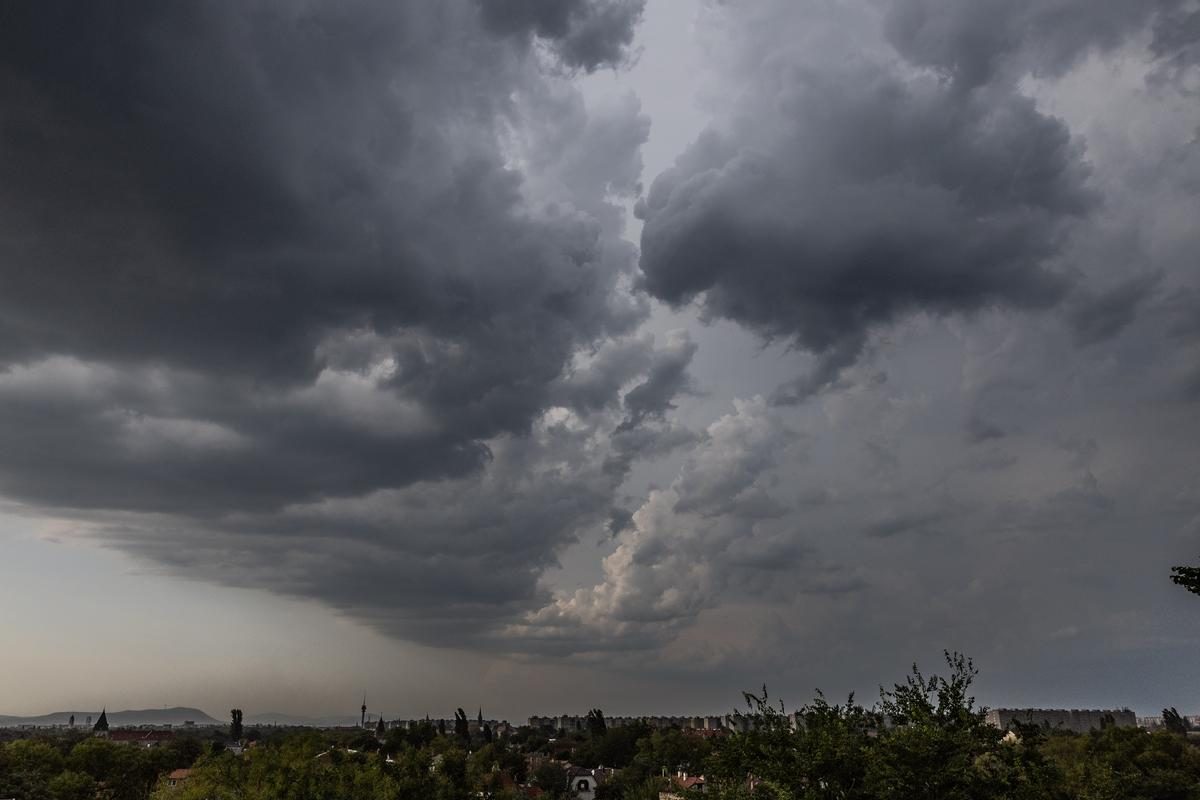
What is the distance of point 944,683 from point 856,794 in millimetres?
Result: 5672

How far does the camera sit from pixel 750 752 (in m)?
35.5

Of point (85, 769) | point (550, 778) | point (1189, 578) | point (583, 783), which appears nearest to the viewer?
point (1189, 578)

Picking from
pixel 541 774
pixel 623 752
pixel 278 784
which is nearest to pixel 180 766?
pixel 541 774

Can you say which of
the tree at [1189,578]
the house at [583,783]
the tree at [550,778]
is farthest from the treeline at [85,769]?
the tree at [1189,578]

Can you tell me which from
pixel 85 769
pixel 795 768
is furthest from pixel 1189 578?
pixel 85 769

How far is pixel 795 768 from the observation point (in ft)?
105

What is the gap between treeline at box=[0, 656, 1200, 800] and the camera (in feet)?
94.1

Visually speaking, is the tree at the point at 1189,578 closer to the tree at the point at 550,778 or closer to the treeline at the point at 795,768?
the treeline at the point at 795,768

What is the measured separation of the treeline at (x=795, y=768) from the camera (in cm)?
2869

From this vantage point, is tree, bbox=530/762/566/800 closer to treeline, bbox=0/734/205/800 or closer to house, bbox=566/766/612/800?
house, bbox=566/766/612/800

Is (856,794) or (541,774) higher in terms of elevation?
(856,794)

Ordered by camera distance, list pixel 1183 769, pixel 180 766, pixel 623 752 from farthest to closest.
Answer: pixel 623 752, pixel 180 766, pixel 1183 769

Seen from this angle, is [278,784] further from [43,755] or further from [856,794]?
[43,755]

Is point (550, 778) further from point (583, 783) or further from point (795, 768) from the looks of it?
point (795, 768)
